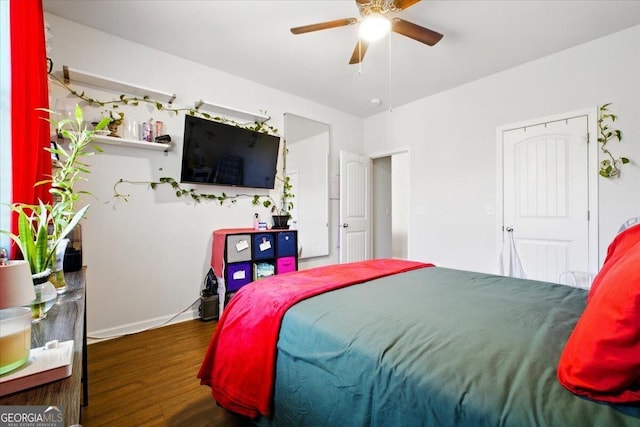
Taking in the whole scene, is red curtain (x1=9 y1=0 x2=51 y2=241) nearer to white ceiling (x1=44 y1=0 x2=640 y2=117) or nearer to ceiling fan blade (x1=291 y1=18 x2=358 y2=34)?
white ceiling (x1=44 y1=0 x2=640 y2=117)

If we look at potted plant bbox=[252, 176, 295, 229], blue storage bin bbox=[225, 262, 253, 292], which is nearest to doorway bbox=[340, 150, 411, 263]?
potted plant bbox=[252, 176, 295, 229]

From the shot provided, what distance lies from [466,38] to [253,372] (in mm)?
3154

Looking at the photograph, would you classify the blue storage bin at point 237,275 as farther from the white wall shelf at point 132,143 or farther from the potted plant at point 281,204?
the white wall shelf at point 132,143

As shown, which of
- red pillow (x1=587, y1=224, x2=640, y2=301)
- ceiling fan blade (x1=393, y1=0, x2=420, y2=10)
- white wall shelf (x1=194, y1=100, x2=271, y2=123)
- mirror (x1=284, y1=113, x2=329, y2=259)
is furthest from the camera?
mirror (x1=284, y1=113, x2=329, y2=259)

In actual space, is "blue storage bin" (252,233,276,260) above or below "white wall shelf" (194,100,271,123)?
below

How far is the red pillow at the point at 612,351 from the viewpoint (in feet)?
2.20

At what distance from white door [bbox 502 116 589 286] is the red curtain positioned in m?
4.03

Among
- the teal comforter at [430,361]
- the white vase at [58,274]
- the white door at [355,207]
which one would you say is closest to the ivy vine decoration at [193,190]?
the white door at [355,207]

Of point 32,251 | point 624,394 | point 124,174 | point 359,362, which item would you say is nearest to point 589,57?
point 624,394

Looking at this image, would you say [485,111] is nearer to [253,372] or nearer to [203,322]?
[253,372]

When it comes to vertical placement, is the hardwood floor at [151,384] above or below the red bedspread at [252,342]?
below

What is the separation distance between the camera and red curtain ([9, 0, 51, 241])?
1511 millimetres

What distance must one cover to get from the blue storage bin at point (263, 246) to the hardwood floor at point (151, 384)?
Result: 0.90m

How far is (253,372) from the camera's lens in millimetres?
1311
